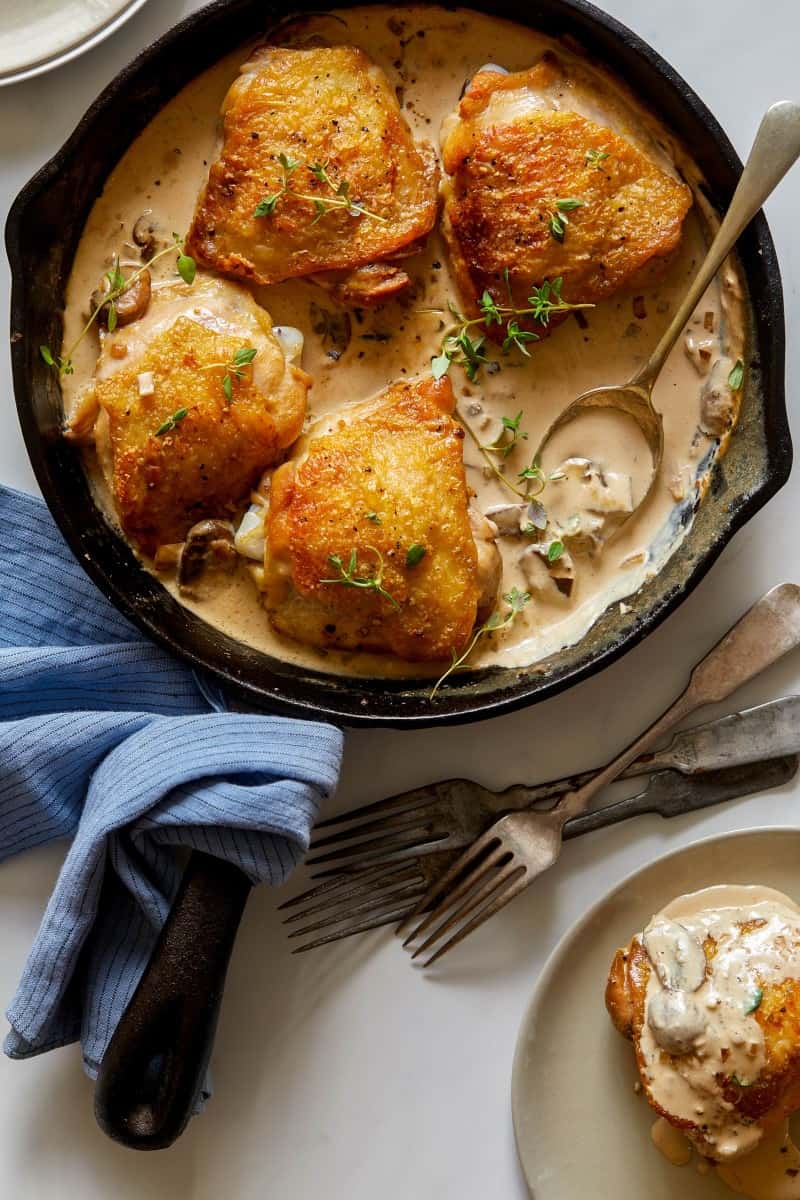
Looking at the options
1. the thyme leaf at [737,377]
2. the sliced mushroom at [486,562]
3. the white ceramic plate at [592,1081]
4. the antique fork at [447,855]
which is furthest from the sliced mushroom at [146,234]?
the white ceramic plate at [592,1081]

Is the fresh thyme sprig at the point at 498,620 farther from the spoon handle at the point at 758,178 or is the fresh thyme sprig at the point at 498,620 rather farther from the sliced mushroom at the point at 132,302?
the sliced mushroom at the point at 132,302

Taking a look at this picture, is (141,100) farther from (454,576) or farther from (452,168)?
(454,576)

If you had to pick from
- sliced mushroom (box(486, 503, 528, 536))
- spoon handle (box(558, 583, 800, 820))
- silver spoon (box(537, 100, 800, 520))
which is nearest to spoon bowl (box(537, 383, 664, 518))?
silver spoon (box(537, 100, 800, 520))

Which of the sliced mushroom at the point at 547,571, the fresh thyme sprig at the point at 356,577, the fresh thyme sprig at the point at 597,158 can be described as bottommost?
the sliced mushroom at the point at 547,571

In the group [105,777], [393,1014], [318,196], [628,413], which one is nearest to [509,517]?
[628,413]

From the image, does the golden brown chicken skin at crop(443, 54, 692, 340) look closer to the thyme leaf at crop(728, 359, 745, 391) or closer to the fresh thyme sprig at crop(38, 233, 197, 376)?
the thyme leaf at crop(728, 359, 745, 391)
